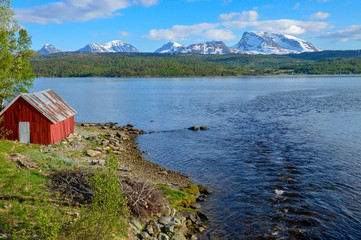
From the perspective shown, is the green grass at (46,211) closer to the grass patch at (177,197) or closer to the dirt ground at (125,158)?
the dirt ground at (125,158)

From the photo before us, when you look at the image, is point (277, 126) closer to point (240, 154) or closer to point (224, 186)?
point (240, 154)

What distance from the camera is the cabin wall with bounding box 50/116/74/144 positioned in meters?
31.2

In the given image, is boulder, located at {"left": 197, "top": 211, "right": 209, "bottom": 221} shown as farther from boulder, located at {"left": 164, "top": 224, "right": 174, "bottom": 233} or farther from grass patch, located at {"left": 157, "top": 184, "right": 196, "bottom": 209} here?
boulder, located at {"left": 164, "top": 224, "right": 174, "bottom": 233}

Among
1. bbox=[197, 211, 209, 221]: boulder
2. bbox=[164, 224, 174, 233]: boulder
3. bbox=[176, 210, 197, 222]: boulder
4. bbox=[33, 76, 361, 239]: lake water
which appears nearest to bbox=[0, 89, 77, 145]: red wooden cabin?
bbox=[33, 76, 361, 239]: lake water

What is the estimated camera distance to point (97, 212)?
12.2 meters

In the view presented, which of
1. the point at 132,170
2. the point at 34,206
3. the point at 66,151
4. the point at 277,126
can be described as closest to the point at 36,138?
the point at 66,151

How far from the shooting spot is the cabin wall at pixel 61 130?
103ft

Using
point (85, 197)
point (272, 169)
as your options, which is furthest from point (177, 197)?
point (272, 169)

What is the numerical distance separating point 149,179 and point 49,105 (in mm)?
18955

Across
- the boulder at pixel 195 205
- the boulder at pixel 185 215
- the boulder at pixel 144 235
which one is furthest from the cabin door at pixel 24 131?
the boulder at pixel 144 235

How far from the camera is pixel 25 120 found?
3034 centimetres

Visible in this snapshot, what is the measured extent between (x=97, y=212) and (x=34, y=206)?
234 inches

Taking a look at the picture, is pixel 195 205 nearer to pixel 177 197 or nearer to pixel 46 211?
pixel 177 197

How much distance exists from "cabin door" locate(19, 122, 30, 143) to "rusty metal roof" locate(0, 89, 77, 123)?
2.27 m
